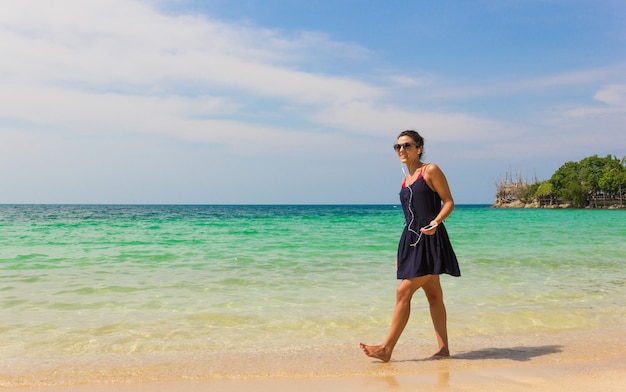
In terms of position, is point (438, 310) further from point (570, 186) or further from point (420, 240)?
point (570, 186)

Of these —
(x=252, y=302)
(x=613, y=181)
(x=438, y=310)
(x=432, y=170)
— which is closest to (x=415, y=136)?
(x=432, y=170)

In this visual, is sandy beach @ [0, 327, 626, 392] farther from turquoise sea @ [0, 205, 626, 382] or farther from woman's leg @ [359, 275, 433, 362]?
turquoise sea @ [0, 205, 626, 382]

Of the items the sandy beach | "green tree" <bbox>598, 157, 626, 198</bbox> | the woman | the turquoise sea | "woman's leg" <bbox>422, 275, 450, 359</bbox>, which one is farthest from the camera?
"green tree" <bbox>598, 157, 626, 198</bbox>

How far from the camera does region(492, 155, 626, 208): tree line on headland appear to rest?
89875mm

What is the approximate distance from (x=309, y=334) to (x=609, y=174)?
99.7 metres

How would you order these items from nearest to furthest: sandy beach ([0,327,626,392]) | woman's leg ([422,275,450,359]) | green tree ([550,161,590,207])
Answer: sandy beach ([0,327,626,392])
woman's leg ([422,275,450,359])
green tree ([550,161,590,207])

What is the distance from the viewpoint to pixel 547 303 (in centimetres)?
688

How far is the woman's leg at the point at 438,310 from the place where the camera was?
4.29m

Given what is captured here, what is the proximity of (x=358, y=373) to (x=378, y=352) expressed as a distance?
333mm

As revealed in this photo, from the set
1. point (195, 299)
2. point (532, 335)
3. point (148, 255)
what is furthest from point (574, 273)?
point (148, 255)

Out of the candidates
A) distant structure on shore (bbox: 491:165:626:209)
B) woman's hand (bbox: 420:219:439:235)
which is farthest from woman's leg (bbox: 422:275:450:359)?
distant structure on shore (bbox: 491:165:626:209)

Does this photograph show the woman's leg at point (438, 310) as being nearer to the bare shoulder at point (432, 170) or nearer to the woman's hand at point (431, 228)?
the woman's hand at point (431, 228)

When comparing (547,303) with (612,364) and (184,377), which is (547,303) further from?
(184,377)

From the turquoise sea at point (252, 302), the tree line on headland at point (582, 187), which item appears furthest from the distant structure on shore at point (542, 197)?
the turquoise sea at point (252, 302)
